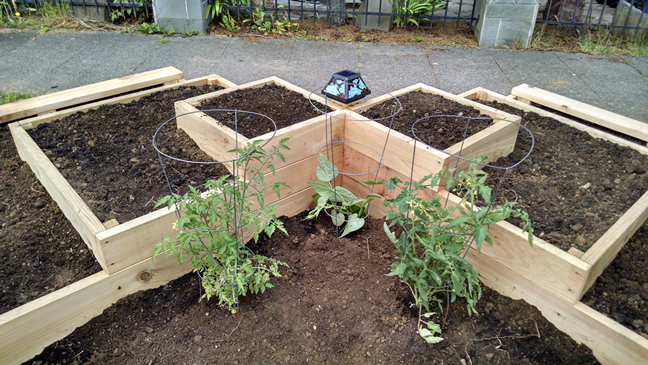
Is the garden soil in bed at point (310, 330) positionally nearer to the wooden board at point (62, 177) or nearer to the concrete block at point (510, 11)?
the wooden board at point (62, 177)

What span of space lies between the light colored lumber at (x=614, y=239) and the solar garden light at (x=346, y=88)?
5.58 feet

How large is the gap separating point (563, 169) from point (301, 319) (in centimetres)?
188

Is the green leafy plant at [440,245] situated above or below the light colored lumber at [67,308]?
above

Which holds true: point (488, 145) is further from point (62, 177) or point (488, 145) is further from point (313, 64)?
point (313, 64)

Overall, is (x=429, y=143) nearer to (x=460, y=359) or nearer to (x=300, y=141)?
(x=300, y=141)

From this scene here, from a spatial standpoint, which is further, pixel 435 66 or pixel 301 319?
pixel 435 66

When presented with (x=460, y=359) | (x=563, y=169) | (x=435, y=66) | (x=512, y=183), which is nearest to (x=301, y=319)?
(x=460, y=359)

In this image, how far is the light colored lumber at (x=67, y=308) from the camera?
2.10m

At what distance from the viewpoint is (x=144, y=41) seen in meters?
5.90

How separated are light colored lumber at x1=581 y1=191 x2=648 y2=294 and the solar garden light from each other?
67.0 inches

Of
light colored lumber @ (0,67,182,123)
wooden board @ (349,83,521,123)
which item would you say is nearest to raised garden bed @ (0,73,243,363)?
light colored lumber @ (0,67,182,123)

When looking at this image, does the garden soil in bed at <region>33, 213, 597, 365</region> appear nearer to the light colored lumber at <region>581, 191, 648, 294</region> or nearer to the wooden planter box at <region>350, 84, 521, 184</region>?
the light colored lumber at <region>581, 191, 648, 294</region>

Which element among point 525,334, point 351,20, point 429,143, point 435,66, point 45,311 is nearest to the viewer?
point 45,311

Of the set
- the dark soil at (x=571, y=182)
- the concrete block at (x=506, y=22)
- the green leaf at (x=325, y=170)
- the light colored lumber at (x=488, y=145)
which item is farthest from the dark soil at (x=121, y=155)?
the concrete block at (x=506, y=22)
